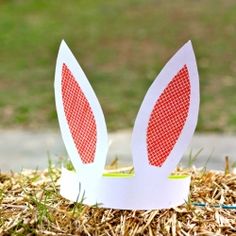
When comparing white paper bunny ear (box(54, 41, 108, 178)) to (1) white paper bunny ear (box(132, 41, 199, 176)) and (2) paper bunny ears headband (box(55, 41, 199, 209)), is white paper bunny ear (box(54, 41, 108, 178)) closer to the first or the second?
(2) paper bunny ears headband (box(55, 41, 199, 209))

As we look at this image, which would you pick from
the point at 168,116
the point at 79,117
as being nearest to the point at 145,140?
the point at 168,116

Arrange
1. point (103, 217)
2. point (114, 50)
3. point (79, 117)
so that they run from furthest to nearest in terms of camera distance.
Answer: point (114, 50), point (79, 117), point (103, 217)

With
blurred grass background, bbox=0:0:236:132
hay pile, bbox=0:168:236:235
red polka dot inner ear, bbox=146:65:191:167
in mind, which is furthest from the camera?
blurred grass background, bbox=0:0:236:132

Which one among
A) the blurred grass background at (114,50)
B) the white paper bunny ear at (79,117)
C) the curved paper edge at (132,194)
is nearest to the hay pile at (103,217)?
the curved paper edge at (132,194)

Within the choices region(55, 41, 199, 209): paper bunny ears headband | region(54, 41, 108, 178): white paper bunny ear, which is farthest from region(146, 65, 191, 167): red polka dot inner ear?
region(54, 41, 108, 178): white paper bunny ear

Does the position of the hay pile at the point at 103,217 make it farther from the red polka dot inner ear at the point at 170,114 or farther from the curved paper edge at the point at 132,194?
the red polka dot inner ear at the point at 170,114

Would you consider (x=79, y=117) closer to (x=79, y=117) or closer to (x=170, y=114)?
(x=79, y=117)
